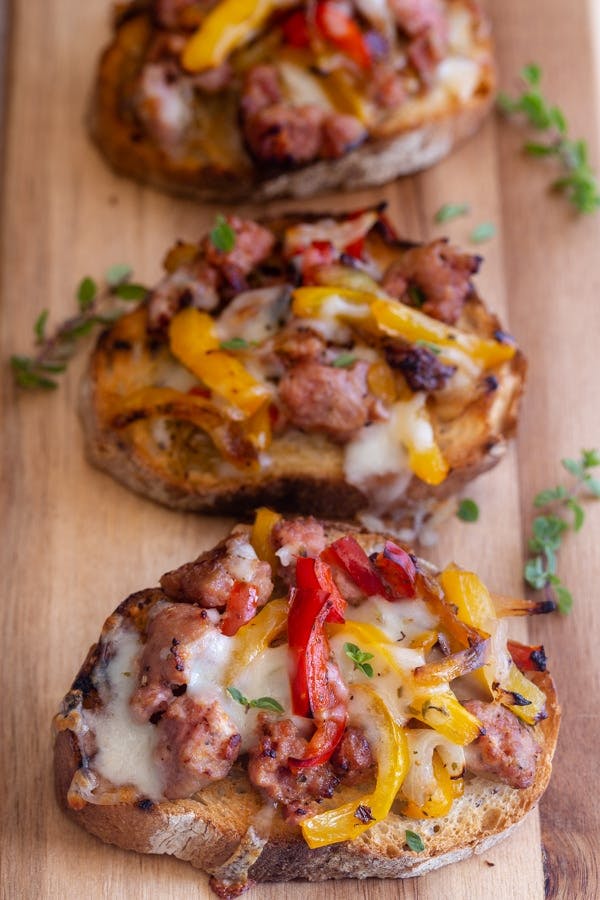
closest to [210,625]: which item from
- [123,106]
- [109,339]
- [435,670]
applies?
[435,670]

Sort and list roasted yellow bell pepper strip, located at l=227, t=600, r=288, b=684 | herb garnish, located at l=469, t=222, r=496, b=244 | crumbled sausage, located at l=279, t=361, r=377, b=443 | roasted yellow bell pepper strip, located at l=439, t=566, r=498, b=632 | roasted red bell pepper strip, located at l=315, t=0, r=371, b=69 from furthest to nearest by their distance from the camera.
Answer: herb garnish, located at l=469, t=222, r=496, b=244 < roasted red bell pepper strip, located at l=315, t=0, r=371, b=69 < crumbled sausage, located at l=279, t=361, r=377, b=443 < roasted yellow bell pepper strip, located at l=439, t=566, r=498, b=632 < roasted yellow bell pepper strip, located at l=227, t=600, r=288, b=684

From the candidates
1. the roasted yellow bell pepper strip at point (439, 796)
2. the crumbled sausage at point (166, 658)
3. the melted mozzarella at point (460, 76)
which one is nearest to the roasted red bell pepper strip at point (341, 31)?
the melted mozzarella at point (460, 76)

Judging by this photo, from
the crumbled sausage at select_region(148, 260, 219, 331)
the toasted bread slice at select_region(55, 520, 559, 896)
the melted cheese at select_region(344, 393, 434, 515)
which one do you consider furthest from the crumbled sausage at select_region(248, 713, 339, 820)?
the crumbled sausage at select_region(148, 260, 219, 331)

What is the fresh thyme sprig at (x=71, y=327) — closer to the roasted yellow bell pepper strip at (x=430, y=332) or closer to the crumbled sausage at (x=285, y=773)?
the roasted yellow bell pepper strip at (x=430, y=332)

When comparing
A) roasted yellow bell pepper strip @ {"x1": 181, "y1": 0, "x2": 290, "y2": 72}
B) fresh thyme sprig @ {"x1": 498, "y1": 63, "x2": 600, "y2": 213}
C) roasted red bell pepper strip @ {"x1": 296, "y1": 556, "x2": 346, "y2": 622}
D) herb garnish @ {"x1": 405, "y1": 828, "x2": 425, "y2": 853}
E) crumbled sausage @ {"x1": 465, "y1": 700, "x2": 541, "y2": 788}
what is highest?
roasted yellow bell pepper strip @ {"x1": 181, "y1": 0, "x2": 290, "y2": 72}

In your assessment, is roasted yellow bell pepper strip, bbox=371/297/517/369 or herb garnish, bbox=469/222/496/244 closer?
roasted yellow bell pepper strip, bbox=371/297/517/369

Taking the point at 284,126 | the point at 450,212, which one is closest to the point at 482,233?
the point at 450,212

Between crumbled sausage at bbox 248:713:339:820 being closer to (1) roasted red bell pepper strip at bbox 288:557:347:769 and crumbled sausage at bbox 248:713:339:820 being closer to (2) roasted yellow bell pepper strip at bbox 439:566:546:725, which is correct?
(1) roasted red bell pepper strip at bbox 288:557:347:769
